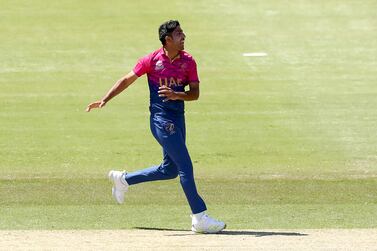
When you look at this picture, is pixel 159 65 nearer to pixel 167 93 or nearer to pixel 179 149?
pixel 167 93

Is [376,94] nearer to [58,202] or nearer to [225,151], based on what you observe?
[225,151]

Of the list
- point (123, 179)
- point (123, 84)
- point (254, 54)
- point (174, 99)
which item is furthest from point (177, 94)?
point (254, 54)

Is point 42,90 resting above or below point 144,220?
below

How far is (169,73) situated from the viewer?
37.1 feet

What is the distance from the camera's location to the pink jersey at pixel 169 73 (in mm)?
11289

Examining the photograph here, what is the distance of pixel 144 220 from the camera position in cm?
1213

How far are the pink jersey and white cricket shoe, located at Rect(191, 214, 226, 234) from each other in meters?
1.13

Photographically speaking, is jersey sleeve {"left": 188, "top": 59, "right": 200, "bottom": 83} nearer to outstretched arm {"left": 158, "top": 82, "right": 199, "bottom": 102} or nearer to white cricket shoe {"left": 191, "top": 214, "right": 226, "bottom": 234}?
outstretched arm {"left": 158, "top": 82, "right": 199, "bottom": 102}

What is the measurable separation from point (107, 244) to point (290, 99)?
32.9 ft

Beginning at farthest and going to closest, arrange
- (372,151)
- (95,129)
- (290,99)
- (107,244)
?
1. (290,99)
2. (95,129)
3. (372,151)
4. (107,244)

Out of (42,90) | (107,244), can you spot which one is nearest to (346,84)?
(42,90)

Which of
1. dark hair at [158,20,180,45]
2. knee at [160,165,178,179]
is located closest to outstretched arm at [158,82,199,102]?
dark hair at [158,20,180,45]

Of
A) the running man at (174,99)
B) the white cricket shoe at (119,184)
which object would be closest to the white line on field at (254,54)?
the white cricket shoe at (119,184)

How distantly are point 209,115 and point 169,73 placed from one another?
26.7 feet
